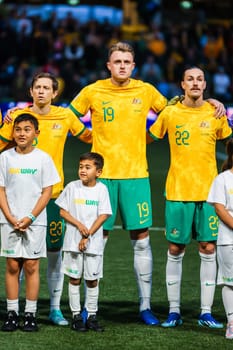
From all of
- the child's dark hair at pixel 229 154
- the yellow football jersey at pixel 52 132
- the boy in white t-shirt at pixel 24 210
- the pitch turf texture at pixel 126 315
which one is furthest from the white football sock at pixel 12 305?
the child's dark hair at pixel 229 154

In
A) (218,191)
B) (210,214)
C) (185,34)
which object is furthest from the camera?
(185,34)

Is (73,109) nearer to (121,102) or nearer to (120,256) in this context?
(121,102)

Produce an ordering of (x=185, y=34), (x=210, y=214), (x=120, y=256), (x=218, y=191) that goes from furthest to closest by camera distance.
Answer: (x=185, y=34), (x=120, y=256), (x=210, y=214), (x=218, y=191)

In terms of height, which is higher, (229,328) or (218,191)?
(218,191)

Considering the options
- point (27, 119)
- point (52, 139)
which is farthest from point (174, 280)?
point (27, 119)

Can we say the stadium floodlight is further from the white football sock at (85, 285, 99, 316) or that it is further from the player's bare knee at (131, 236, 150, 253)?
the white football sock at (85, 285, 99, 316)

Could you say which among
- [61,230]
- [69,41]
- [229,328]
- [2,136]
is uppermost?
[69,41]

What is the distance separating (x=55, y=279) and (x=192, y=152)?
150 centimetres

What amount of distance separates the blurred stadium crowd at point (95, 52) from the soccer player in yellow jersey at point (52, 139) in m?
14.4

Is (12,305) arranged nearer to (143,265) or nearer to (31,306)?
(31,306)

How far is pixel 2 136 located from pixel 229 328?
2369 millimetres

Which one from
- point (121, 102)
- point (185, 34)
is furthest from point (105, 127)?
point (185, 34)

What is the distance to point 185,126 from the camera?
8891 mm

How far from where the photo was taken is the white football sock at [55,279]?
893cm
